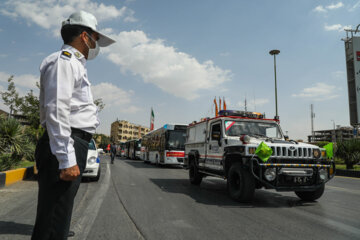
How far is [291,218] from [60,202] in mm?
4056

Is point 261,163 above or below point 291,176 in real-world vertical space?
above

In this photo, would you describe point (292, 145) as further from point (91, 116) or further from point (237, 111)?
point (91, 116)

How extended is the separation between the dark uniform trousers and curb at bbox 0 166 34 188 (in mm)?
6575

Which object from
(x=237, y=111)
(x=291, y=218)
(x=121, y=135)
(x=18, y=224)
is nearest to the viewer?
(x=18, y=224)

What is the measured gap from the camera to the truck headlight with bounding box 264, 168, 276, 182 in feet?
18.0

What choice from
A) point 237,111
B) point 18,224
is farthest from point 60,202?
point 237,111

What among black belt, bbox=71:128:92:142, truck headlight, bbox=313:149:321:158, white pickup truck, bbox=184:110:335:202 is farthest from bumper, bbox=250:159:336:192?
black belt, bbox=71:128:92:142

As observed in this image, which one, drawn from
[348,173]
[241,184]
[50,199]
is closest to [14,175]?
[241,184]

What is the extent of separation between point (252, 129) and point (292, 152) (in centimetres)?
173

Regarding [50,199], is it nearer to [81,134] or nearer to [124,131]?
[81,134]

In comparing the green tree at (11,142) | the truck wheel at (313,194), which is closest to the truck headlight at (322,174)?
the truck wheel at (313,194)

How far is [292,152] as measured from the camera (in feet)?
19.1

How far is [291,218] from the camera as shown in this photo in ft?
14.9

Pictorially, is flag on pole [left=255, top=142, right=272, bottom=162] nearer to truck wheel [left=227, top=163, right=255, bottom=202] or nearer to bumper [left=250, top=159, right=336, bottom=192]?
bumper [left=250, top=159, right=336, bottom=192]
